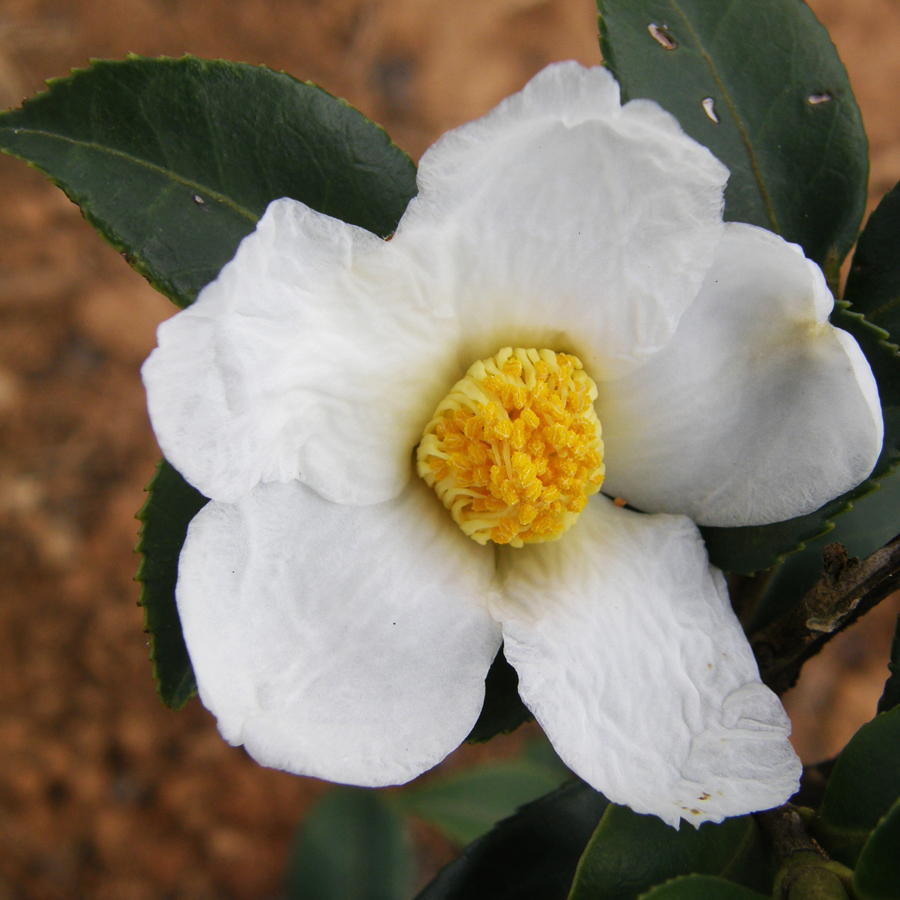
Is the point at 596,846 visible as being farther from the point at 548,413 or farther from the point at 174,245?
the point at 174,245

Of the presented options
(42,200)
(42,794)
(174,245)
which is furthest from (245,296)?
(42,200)

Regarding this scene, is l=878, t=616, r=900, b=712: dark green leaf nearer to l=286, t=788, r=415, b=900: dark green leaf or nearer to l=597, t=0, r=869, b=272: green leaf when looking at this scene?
l=597, t=0, r=869, b=272: green leaf

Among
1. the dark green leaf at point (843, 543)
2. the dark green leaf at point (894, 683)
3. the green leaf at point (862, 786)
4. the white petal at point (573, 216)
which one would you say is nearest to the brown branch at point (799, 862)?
the green leaf at point (862, 786)

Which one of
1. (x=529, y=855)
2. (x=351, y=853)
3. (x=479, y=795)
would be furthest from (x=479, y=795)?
(x=529, y=855)

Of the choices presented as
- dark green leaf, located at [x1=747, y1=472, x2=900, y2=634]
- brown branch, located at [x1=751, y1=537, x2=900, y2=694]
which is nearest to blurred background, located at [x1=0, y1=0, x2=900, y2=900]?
dark green leaf, located at [x1=747, y1=472, x2=900, y2=634]

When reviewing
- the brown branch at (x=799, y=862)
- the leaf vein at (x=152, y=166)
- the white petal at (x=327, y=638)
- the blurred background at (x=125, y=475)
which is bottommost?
the blurred background at (x=125, y=475)

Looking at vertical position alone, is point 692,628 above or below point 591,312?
below

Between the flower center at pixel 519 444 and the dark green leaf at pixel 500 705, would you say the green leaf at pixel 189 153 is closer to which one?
the flower center at pixel 519 444

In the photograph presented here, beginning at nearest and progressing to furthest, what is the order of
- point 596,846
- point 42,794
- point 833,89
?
point 596,846
point 833,89
point 42,794
